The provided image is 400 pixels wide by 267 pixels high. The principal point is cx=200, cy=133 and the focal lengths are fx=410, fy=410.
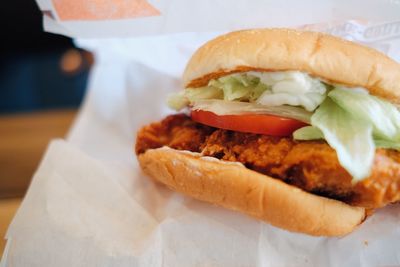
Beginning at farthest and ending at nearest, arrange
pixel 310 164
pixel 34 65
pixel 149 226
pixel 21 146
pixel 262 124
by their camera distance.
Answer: pixel 34 65
pixel 21 146
pixel 149 226
pixel 262 124
pixel 310 164

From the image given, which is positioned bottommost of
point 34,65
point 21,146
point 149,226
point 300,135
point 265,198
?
point 34,65

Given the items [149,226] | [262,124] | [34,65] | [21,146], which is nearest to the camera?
[262,124]

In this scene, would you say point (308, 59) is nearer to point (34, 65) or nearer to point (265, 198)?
point (265, 198)

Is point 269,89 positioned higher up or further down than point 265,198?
higher up

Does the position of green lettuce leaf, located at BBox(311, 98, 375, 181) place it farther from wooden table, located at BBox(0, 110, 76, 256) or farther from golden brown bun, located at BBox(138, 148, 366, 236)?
wooden table, located at BBox(0, 110, 76, 256)

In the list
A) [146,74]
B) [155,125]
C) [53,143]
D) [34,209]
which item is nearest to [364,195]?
[155,125]

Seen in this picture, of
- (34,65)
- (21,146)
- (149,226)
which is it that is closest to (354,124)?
(149,226)

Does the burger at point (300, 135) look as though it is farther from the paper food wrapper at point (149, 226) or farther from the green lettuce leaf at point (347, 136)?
the paper food wrapper at point (149, 226)

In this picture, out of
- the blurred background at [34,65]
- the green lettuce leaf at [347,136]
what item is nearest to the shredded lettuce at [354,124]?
the green lettuce leaf at [347,136]
